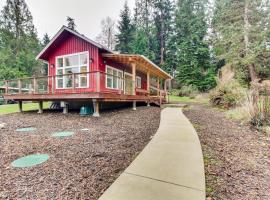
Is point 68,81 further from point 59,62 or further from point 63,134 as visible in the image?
point 63,134

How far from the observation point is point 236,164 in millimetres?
3188

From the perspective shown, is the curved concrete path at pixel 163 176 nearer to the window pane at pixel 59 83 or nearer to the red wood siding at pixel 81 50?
the red wood siding at pixel 81 50

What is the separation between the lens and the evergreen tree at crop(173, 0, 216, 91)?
2584 centimetres

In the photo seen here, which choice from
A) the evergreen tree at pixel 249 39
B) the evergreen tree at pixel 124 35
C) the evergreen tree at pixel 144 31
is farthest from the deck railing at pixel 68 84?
the evergreen tree at pixel 124 35

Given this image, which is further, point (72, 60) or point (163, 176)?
point (72, 60)

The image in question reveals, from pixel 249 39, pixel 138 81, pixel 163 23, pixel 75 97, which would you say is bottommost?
pixel 75 97

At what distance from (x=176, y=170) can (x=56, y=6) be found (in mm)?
30440

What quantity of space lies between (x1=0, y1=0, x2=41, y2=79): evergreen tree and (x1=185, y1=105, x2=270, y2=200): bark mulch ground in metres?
28.7

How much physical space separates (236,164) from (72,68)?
10573 mm

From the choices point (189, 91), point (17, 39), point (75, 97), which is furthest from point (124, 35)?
point (75, 97)

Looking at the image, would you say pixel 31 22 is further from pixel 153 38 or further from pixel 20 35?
pixel 153 38

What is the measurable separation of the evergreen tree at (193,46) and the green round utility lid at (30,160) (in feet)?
80.5

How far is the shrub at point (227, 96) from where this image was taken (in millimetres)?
10344

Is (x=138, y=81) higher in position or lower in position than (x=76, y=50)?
lower
